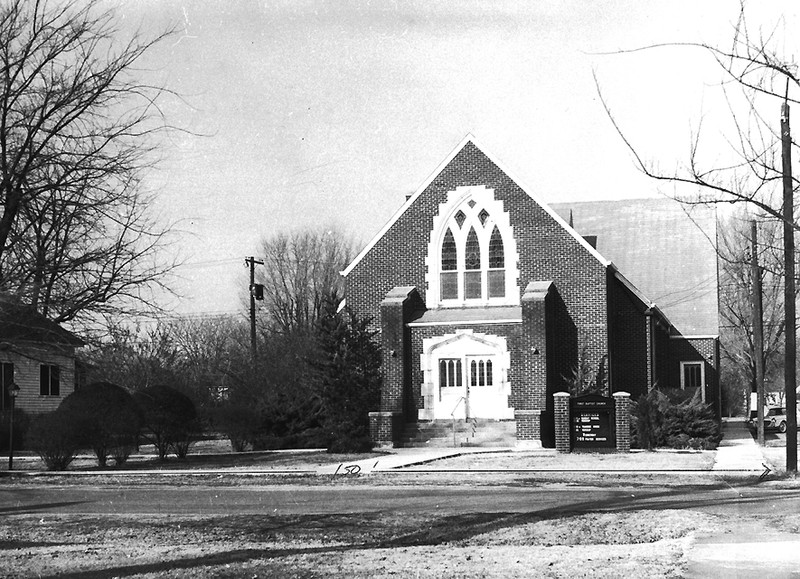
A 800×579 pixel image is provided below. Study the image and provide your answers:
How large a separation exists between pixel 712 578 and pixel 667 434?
22.5 m

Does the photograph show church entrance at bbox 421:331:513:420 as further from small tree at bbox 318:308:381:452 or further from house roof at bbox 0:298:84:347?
house roof at bbox 0:298:84:347

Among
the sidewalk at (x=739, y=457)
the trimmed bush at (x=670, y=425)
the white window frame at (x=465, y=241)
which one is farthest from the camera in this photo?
the white window frame at (x=465, y=241)

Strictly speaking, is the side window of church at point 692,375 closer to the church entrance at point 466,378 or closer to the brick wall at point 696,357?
the brick wall at point 696,357

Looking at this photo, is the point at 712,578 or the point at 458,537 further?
the point at 458,537

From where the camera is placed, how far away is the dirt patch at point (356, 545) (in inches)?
401

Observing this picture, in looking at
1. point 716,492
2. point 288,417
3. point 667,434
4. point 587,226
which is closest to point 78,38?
point 716,492

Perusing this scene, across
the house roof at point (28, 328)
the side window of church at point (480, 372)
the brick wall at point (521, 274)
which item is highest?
the brick wall at point (521, 274)

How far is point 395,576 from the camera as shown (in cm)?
970

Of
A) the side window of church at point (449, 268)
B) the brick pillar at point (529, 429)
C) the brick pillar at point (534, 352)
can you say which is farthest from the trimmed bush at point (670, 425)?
the side window of church at point (449, 268)

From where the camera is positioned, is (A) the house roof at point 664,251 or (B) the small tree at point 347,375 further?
(A) the house roof at point 664,251

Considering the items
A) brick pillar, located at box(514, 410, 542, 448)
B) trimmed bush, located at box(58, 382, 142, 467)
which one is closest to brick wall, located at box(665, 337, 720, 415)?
brick pillar, located at box(514, 410, 542, 448)

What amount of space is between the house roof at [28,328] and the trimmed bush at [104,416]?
483 inches

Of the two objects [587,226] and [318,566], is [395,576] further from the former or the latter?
[587,226]

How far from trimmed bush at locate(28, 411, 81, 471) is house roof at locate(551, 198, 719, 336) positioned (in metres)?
23.3
